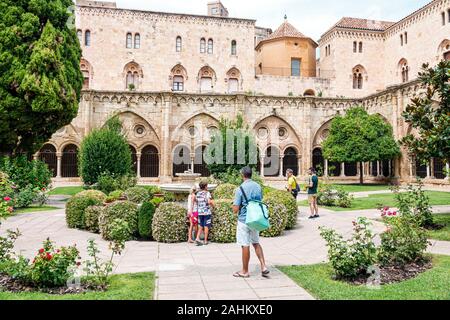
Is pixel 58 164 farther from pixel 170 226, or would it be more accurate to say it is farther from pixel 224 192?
pixel 170 226

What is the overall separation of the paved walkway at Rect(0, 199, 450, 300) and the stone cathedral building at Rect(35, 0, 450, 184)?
14.7m

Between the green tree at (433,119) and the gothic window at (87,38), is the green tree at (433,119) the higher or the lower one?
the lower one

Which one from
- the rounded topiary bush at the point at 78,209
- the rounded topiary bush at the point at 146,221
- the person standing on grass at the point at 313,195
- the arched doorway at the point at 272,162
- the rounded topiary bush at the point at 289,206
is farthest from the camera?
the arched doorway at the point at 272,162

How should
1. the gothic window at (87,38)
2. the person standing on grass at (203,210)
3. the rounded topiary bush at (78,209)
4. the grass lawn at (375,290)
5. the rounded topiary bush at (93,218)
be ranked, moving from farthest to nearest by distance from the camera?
the gothic window at (87,38) → the rounded topiary bush at (78,209) → the rounded topiary bush at (93,218) → the person standing on grass at (203,210) → the grass lawn at (375,290)

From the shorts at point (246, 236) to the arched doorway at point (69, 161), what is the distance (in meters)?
22.5

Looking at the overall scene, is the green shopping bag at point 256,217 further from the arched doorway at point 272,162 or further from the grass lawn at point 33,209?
the arched doorway at point 272,162

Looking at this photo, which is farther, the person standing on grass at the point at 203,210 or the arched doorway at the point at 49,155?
the arched doorway at the point at 49,155

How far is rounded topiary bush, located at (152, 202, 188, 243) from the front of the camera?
28.3 feet

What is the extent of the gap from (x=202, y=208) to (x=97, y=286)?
3592 millimetres

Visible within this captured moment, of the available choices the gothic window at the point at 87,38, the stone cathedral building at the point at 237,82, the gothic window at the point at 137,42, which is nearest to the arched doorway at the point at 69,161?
the stone cathedral building at the point at 237,82

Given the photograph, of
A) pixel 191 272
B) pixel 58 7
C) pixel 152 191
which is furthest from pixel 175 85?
pixel 191 272

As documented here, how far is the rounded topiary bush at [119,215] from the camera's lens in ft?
29.6
